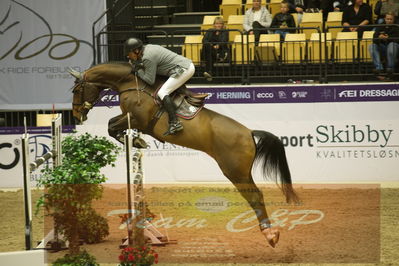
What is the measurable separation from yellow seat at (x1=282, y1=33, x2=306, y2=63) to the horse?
4554mm

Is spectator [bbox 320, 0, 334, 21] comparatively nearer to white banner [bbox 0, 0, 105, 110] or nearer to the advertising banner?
the advertising banner

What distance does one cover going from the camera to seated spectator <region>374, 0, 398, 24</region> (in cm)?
1421

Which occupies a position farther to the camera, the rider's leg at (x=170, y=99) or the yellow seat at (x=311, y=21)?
the yellow seat at (x=311, y=21)

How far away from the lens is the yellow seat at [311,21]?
48.1ft

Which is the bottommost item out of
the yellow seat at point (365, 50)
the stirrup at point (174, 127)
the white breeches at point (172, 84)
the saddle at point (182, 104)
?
the stirrup at point (174, 127)

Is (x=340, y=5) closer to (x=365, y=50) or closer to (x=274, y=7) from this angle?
(x=274, y=7)

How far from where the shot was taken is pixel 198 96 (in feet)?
31.9

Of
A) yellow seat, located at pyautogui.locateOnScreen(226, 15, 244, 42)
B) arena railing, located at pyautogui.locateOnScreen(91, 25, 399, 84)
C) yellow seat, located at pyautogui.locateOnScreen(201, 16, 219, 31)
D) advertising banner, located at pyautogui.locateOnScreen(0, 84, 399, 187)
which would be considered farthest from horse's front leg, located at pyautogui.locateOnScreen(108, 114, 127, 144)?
yellow seat, located at pyautogui.locateOnScreen(201, 16, 219, 31)

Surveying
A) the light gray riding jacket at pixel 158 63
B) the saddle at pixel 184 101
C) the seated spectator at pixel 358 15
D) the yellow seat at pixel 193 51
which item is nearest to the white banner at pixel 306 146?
the yellow seat at pixel 193 51

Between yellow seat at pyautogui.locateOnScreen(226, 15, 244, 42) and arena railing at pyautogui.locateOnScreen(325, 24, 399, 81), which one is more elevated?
yellow seat at pyautogui.locateOnScreen(226, 15, 244, 42)

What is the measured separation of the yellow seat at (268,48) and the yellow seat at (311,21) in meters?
0.89

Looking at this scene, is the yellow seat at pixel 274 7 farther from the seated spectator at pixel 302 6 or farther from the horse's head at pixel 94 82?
the horse's head at pixel 94 82

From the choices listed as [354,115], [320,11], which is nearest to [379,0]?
[320,11]

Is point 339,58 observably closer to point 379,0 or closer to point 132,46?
point 379,0
